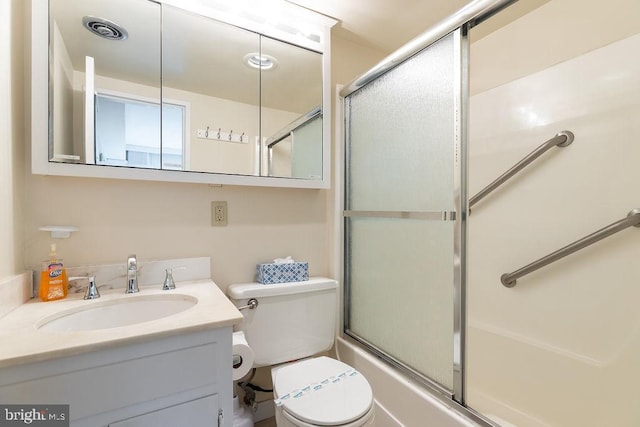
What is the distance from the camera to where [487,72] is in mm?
1718

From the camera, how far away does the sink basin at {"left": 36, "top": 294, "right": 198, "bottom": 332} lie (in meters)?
0.96

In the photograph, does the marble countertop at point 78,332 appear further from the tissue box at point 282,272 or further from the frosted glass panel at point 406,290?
the frosted glass panel at point 406,290

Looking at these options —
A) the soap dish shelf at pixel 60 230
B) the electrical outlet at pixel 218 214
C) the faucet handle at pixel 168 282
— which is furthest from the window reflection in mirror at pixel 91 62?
the faucet handle at pixel 168 282

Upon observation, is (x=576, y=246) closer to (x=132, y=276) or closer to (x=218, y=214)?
(x=218, y=214)

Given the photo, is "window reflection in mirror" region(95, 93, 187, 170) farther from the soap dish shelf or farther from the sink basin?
the sink basin

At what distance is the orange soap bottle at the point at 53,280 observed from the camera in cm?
102

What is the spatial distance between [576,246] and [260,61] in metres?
1.71

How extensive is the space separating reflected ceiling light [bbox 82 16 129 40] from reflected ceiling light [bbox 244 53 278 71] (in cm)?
49

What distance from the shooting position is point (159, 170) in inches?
46.8

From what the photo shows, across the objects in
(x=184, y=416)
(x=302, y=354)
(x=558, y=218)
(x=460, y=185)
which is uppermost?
(x=460, y=185)

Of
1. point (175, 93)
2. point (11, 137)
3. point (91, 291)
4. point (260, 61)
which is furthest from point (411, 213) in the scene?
point (11, 137)

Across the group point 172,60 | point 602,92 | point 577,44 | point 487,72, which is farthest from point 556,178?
point 172,60

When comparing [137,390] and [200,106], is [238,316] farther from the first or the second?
→ [200,106]

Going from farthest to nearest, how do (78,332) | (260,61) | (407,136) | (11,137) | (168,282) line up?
(260,61) < (407,136) < (168,282) < (11,137) < (78,332)
